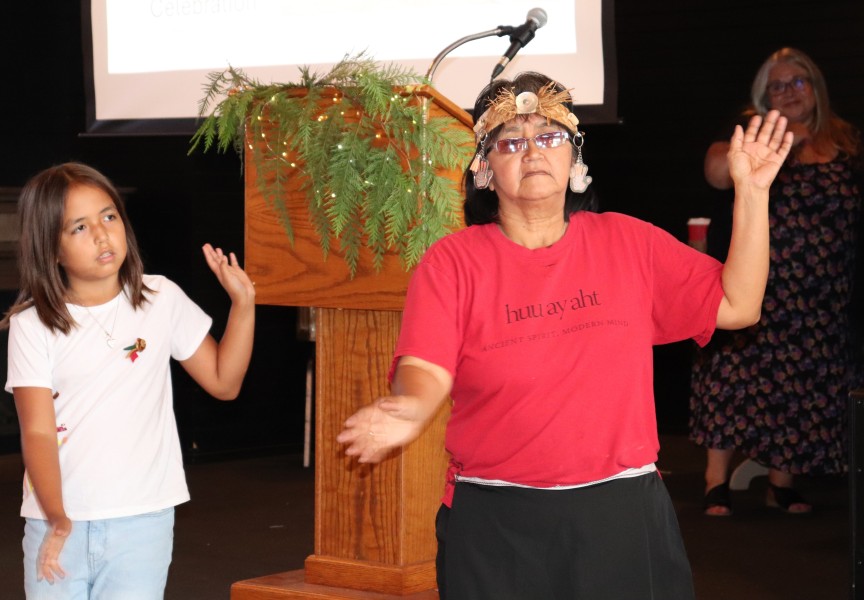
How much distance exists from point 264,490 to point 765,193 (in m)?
3.98

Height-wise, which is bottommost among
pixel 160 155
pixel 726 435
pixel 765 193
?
pixel 726 435

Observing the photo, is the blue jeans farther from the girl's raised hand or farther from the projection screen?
the projection screen

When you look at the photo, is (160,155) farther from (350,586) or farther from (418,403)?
(418,403)

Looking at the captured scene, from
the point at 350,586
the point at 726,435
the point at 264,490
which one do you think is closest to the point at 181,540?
the point at 264,490

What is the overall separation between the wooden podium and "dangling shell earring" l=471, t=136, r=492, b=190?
37.3 inches

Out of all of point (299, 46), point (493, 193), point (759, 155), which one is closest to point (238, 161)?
point (299, 46)

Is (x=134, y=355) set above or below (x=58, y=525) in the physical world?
above

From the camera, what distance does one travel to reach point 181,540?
4.55 meters

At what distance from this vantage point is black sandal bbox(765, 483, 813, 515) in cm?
479

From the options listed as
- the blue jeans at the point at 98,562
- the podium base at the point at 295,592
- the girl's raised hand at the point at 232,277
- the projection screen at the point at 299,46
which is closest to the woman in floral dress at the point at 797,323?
the projection screen at the point at 299,46

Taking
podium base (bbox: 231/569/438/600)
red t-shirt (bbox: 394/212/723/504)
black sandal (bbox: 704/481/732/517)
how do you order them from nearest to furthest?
red t-shirt (bbox: 394/212/723/504), podium base (bbox: 231/569/438/600), black sandal (bbox: 704/481/732/517)

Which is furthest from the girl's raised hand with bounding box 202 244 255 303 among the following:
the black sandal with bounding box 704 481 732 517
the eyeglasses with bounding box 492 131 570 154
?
the black sandal with bounding box 704 481 732 517

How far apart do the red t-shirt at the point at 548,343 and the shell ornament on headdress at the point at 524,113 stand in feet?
0.39

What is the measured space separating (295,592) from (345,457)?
361 millimetres
